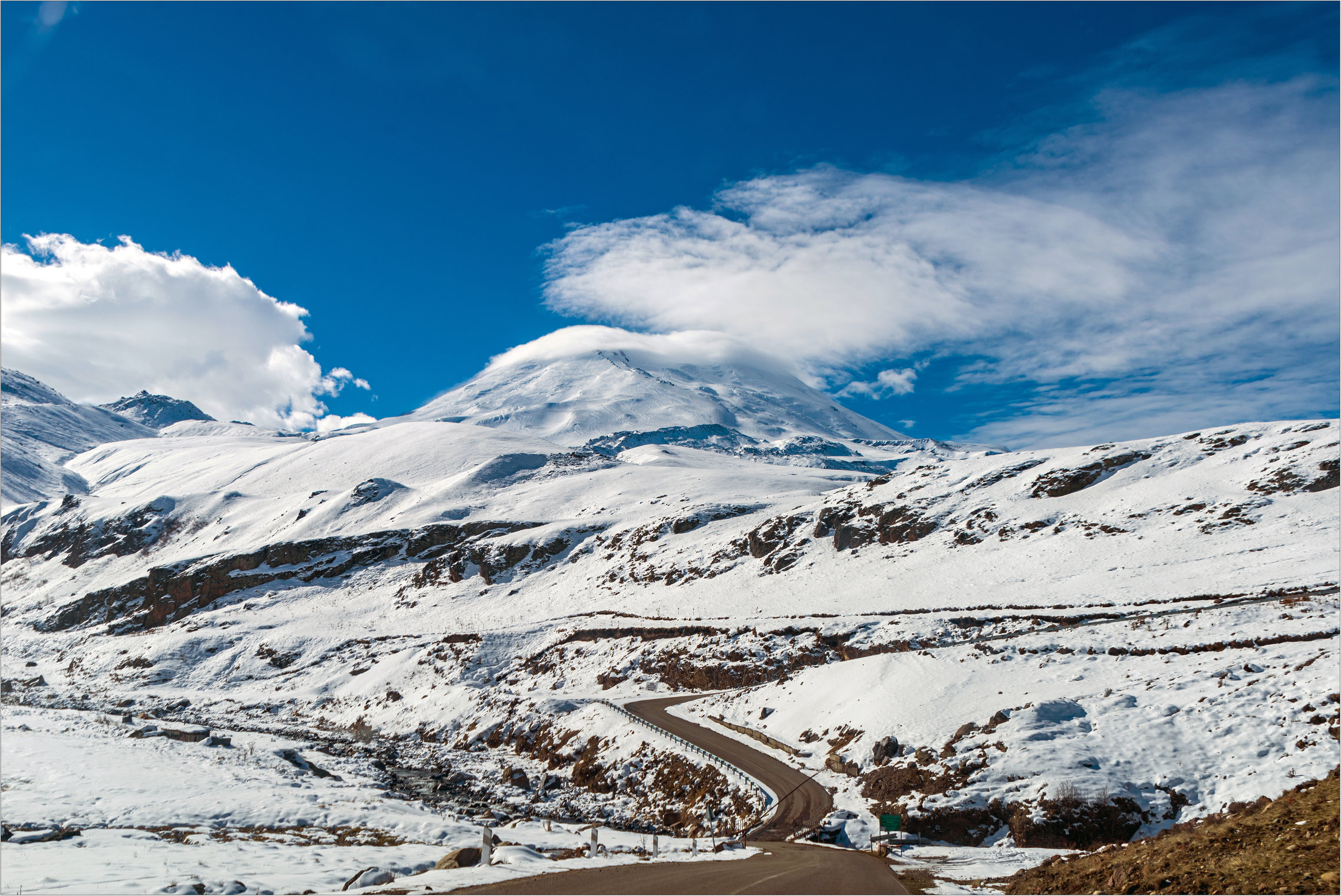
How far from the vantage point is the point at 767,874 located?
15.4m

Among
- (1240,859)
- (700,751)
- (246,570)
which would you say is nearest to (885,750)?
(700,751)

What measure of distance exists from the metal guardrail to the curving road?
3.54ft

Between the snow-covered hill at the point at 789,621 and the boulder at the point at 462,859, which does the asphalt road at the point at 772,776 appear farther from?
the boulder at the point at 462,859

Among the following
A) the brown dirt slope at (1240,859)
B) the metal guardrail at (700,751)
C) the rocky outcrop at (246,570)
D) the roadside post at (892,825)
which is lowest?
the roadside post at (892,825)

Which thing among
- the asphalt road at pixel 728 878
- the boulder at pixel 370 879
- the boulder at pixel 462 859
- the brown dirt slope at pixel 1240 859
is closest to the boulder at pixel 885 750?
the asphalt road at pixel 728 878

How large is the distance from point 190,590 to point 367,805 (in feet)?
294

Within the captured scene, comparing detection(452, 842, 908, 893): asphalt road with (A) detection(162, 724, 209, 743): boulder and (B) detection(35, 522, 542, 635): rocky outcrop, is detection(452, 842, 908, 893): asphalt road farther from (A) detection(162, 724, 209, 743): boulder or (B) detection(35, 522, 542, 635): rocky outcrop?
(B) detection(35, 522, 542, 635): rocky outcrop

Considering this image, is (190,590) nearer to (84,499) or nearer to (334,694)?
(334,694)

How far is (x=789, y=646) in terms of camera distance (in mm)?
51375

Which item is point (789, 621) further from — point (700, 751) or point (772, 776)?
point (772, 776)

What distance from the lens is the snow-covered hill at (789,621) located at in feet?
82.9

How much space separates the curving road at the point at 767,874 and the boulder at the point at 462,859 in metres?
3.58

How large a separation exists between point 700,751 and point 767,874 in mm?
18900

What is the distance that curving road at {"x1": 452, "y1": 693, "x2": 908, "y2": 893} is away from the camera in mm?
13320
